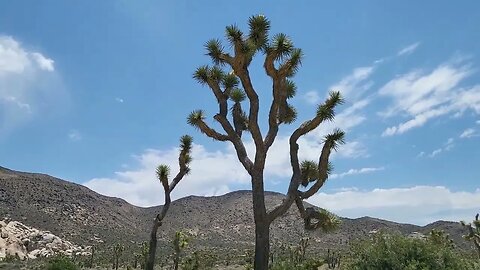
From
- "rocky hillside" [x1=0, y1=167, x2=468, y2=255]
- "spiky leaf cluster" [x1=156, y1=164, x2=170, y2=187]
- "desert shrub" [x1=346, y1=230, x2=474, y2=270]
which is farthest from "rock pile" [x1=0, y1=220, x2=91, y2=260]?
"desert shrub" [x1=346, y1=230, x2=474, y2=270]

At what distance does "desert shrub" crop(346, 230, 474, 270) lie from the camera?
1184 cm

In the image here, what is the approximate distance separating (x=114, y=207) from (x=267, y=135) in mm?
63570

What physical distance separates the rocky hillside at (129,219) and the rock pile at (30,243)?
2.63 metres

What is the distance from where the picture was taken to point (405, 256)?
473 inches

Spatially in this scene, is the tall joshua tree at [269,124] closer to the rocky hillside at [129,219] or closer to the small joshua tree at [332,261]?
the small joshua tree at [332,261]

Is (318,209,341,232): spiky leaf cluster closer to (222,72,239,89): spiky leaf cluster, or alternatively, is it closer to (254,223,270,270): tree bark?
(254,223,270,270): tree bark

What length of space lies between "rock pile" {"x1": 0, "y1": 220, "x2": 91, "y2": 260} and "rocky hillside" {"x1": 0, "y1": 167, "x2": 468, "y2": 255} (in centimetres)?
263

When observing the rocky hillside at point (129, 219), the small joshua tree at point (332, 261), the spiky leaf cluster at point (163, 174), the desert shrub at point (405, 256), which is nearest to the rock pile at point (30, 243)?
Answer: the rocky hillside at point (129, 219)

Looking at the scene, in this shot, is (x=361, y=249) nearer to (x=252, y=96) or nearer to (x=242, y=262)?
(x=252, y=96)

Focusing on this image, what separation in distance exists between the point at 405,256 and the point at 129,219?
65.5 metres

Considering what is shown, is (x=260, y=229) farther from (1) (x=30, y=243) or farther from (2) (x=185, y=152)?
(1) (x=30, y=243)

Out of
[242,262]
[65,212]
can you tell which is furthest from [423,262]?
[65,212]

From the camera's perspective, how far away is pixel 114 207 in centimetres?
7612

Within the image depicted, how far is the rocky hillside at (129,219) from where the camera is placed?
203ft
